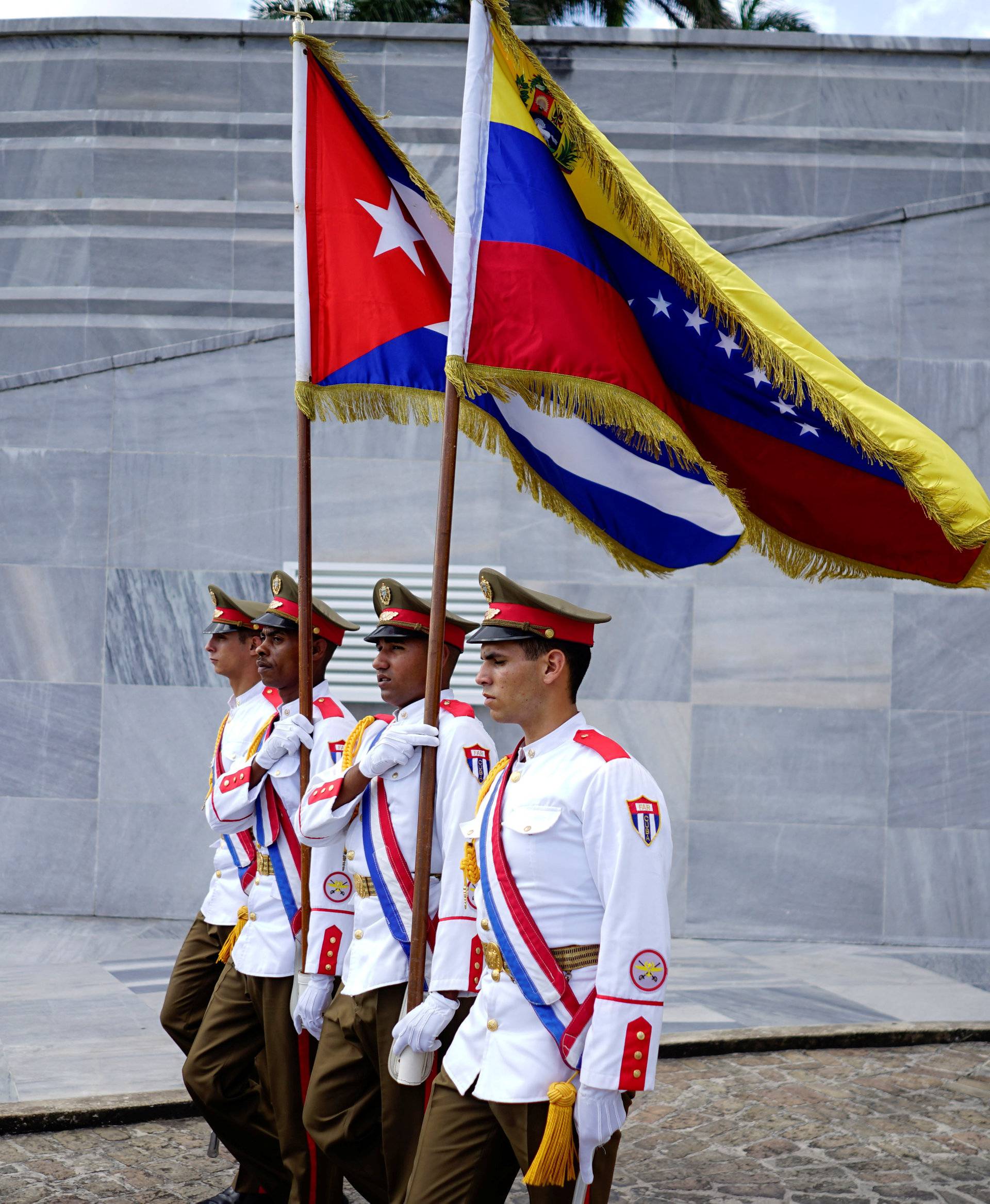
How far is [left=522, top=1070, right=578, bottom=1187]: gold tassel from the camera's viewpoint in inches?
125

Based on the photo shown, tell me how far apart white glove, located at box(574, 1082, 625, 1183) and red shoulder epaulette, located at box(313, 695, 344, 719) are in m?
2.01

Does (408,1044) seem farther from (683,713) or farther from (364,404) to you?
(683,713)

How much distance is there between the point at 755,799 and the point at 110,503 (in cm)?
481

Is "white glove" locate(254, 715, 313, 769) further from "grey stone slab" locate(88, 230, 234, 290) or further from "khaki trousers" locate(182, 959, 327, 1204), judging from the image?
"grey stone slab" locate(88, 230, 234, 290)

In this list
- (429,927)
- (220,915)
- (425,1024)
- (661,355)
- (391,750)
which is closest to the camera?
(425,1024)

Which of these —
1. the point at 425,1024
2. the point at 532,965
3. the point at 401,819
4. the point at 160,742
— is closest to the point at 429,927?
the point at 401,819

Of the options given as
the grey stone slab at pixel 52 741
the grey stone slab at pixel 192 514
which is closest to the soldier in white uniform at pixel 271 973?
the grey stone slab at pixel 192 514

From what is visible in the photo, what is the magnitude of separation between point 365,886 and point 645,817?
1387mm

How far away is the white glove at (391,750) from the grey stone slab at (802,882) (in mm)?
5727

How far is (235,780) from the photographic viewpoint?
16.3ft

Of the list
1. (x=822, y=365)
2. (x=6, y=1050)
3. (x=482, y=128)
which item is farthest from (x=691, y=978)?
(x=482, y=128)

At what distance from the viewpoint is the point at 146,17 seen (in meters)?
14.7

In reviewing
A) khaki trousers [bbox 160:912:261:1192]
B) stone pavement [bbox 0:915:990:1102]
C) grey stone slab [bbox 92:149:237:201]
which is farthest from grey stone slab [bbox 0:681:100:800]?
grey stone slab [bbox 92:149:237:201]

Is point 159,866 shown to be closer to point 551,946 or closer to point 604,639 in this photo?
point 604,639
